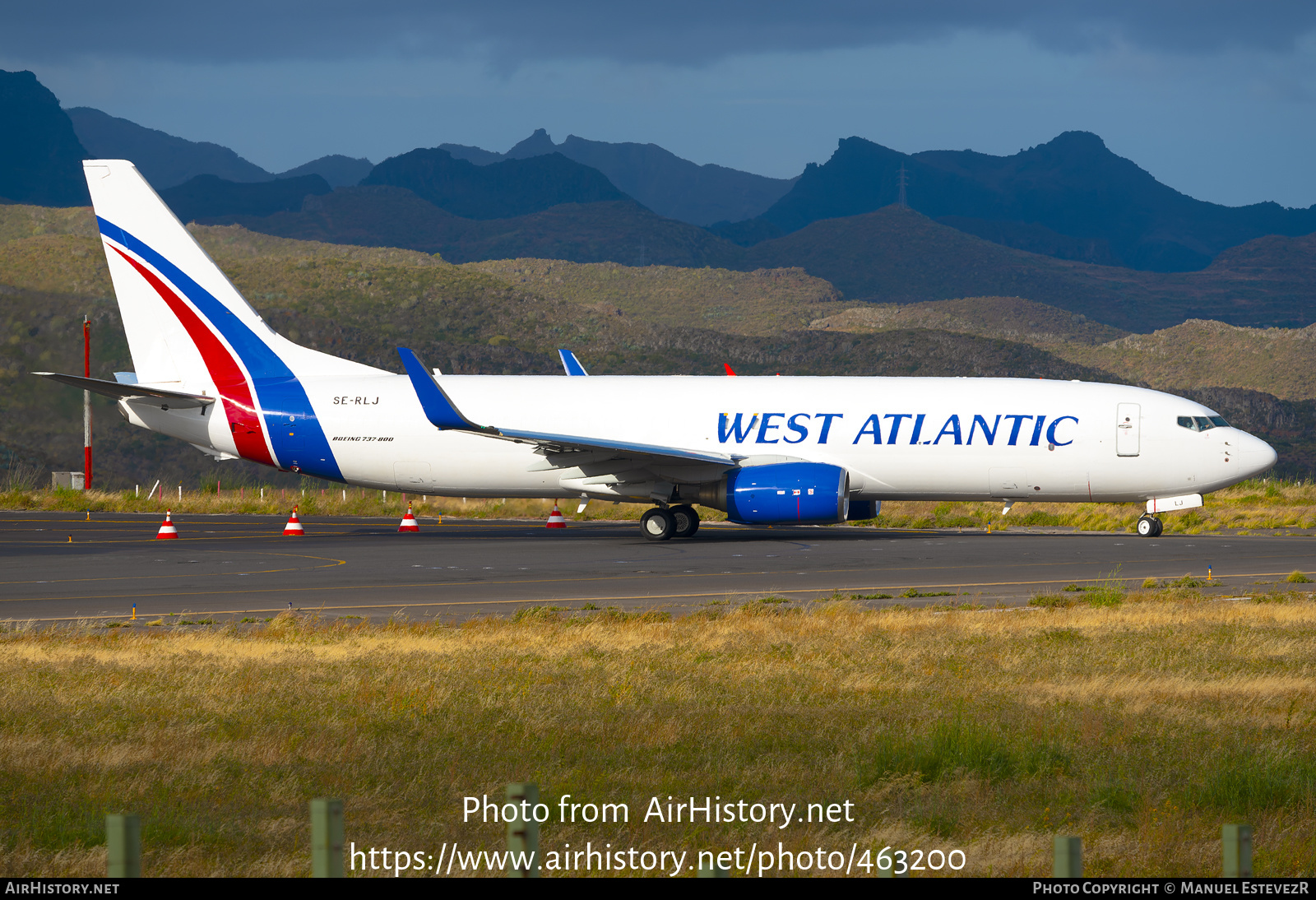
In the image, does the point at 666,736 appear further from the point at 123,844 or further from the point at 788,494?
the point at 788,494

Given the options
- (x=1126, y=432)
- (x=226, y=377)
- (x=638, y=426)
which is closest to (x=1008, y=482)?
(x=1126, y=432)

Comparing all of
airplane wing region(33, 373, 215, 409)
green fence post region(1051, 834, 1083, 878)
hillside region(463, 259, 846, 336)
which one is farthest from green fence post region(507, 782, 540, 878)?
hillside region(463, 259, 846, 336)

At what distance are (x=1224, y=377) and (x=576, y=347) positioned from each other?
57.6m

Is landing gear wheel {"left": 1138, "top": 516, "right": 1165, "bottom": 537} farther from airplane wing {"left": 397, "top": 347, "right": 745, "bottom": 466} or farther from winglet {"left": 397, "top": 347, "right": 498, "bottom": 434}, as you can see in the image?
winglet {"left": 397, "top": 347, "right": 498, "bottom": 434}

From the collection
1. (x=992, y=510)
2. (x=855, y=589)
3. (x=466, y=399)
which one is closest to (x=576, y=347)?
(x=992, y=510)

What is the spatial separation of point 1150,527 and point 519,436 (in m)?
15.7

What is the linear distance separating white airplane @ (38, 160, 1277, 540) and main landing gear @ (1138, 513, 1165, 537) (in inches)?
2.0

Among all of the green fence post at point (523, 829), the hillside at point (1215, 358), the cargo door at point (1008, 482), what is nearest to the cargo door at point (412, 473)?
the cargo door at point (1008, 482)

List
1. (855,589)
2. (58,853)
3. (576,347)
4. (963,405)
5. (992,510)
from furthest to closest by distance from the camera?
(576,347), (992,510), (963,405), (855,589), (58,853)

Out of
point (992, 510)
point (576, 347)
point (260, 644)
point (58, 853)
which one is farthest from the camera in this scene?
point (576, 347)

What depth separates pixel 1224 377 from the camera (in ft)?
389

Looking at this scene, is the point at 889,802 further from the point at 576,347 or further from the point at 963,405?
the point at 576,347

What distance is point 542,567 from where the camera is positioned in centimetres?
2577

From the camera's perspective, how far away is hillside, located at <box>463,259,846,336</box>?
155500mm
